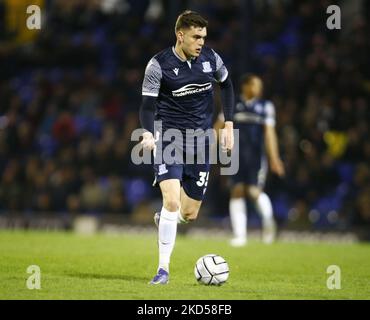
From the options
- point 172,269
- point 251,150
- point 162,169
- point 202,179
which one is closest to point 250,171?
point 251,150

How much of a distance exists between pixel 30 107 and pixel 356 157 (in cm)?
807

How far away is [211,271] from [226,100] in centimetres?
185

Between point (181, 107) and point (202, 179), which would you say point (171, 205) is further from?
point (181, 107)

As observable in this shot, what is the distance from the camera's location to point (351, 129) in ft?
53.0

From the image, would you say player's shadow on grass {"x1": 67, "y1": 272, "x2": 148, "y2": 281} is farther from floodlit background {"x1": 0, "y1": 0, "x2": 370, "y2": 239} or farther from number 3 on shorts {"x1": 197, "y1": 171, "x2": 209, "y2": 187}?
floodlit background {"x1": 0, "y1": 0, "x2": 370, "y2": 239}

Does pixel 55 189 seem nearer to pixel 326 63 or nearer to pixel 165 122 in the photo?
pixel 326 63

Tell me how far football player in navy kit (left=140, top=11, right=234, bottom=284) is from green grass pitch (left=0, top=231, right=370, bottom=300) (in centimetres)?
65

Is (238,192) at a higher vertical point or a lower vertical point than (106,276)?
higher

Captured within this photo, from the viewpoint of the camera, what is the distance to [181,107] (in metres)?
8.76

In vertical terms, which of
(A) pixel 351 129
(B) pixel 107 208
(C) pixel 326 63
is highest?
(C) pixel 326 63

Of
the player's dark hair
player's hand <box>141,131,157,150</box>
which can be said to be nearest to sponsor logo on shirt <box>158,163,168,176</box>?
player's hand <box>141,131,157,150</box>
